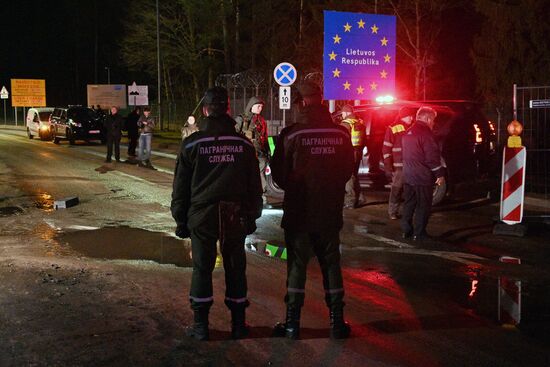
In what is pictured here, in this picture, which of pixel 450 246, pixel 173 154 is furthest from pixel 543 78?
pixel 450 246

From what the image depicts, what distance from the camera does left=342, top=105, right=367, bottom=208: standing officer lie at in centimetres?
1167

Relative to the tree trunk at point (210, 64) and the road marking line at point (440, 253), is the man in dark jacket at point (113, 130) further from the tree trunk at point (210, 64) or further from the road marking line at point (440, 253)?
the tree trunk at point (210, 64)

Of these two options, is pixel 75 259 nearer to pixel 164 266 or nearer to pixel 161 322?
pixel 164 266

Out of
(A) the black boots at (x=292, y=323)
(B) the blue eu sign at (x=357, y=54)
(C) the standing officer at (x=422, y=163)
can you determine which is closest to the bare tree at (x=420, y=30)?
(B) the blue eu sign at (x=357, y=54)

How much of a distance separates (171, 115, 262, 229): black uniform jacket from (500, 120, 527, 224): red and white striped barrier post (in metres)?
5.73

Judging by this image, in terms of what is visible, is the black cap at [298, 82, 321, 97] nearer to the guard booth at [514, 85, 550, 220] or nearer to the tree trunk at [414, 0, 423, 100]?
the guard booth at [514, 85, 550, 220]

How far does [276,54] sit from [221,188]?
1369 inches

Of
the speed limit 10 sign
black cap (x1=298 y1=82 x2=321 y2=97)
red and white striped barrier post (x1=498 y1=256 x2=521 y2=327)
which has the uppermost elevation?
the speed limit 10 sign

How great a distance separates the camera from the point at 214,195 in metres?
4.90

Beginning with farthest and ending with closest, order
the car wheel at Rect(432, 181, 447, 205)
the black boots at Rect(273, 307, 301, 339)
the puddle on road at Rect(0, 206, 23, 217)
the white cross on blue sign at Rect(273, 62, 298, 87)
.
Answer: the white cross on blue sign at Rect(273, 62, 298, 87) < the car wheel at Rect(432, 181, 447, 205) < the puddle on road at Rect(0, 206, 23, 217) < the black boots at Rect(273, 307, 301, 339)

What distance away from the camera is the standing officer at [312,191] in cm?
501

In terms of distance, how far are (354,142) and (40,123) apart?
80.3 feet

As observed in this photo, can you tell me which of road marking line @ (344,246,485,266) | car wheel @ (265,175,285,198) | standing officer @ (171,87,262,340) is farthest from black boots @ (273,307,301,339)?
car wheel @ (265,175,285,198)

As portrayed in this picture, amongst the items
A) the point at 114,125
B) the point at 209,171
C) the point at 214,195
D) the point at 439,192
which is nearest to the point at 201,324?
the point at 214,195
